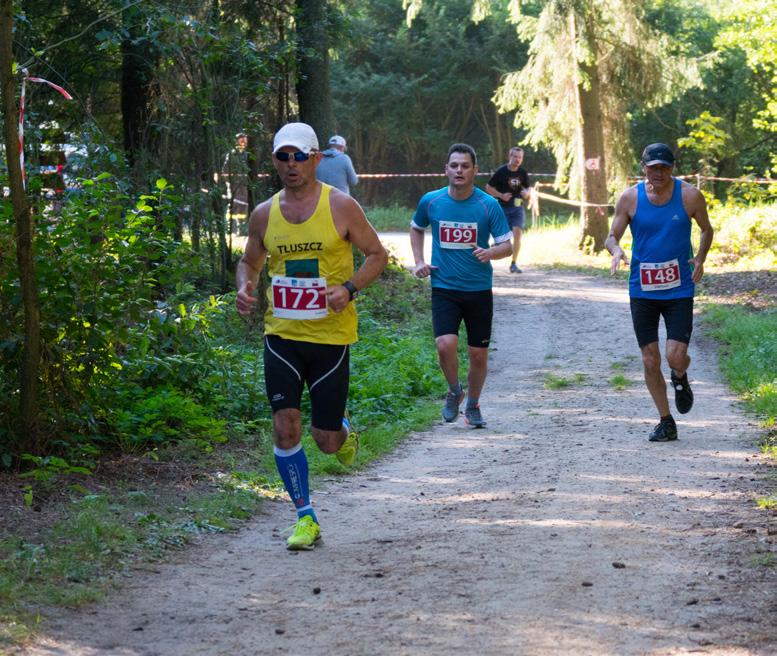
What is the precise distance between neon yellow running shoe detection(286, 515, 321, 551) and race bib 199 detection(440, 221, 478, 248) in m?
3.81

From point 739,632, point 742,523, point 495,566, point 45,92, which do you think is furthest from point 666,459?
point 45,92

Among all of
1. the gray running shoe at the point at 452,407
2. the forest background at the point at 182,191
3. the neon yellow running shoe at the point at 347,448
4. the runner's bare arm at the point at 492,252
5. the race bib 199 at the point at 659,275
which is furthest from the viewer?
the gray running shoe at the point at 452,407

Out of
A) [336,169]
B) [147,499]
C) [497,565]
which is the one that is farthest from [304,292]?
[336,169]

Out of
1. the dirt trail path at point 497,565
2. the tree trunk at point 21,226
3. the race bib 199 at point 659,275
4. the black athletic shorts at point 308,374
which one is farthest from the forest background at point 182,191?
the race bib 199 at point 659,275

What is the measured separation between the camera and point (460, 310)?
387 inches

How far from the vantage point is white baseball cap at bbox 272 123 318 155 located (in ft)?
20.1

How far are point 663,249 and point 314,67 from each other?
1010 centimetres

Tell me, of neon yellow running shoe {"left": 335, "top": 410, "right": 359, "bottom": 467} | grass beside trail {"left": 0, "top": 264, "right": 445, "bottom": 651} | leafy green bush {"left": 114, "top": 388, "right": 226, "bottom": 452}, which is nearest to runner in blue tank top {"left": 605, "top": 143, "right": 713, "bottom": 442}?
grass beside trail {"left": 0, "top": 264, "right": 445, "bottom": 651}

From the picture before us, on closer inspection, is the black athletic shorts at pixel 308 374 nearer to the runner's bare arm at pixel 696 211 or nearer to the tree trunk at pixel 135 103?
the runner's bare arm at pixel 696 211

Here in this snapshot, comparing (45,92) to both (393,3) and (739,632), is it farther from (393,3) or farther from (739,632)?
(393,3)

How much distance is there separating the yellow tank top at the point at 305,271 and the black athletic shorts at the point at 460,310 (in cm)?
351

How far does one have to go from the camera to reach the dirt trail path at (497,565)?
15.3 feet

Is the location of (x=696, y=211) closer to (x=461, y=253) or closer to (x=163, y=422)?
(x=461, y=253)

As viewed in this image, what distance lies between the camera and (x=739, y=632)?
457 cm
